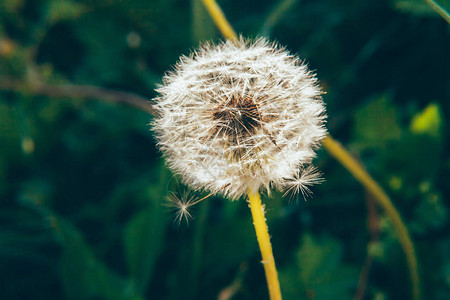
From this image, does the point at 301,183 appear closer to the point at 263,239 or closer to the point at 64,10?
the point at 263,239

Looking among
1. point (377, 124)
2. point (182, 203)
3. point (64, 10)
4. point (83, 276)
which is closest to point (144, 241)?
point (83, 276)

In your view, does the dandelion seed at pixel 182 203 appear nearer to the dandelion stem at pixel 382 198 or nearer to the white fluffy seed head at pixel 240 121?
the white fluffy seed head at pixel 240 121

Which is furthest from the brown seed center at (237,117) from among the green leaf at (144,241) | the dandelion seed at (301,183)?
the green leaf at (144,241)

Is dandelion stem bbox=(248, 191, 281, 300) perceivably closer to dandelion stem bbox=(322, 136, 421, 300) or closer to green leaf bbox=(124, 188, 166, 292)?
dandelion stem bbox=(322, 136, 421, 300)

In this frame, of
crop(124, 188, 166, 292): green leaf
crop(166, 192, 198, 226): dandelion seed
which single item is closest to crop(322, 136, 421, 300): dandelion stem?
crop(166, 192, 198, 226): dandelion seed

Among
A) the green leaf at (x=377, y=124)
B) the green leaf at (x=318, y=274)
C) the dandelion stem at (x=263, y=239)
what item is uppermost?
the green leaf at (x=377, y=124)

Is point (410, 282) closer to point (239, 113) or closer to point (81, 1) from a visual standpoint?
point (239, 113)

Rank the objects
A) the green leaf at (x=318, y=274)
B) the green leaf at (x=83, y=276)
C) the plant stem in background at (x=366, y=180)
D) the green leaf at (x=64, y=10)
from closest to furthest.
A: the plant stem in background at (x=366, y=180) < the green leaf at (x=83, y=276) < the green leaf at (x=318, y=274) < the green leaf at (x=64, y=10)

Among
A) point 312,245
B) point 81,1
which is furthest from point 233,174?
point 81,1
